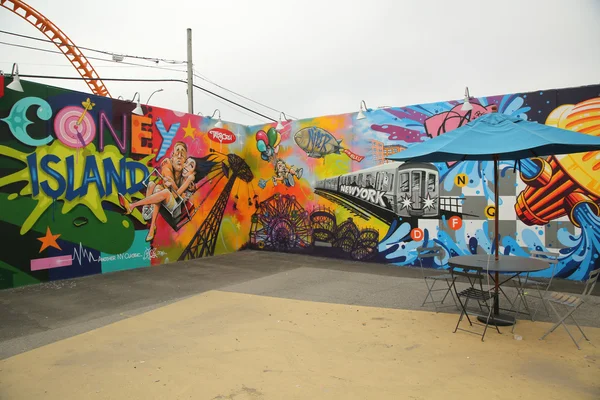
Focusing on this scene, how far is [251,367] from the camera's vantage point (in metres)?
3.49

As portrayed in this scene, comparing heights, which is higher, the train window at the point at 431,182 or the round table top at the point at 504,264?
the train window at the point at 431,182

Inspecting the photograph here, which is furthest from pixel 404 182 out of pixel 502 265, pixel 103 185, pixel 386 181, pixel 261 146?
pixel 103 185

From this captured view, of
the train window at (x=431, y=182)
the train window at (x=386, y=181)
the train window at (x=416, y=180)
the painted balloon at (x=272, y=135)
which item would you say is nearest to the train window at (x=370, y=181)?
the train window at (x=386, y=181)

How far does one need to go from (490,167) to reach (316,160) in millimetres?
4109

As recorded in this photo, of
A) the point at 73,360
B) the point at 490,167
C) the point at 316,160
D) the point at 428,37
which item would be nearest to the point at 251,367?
the point at 73,360

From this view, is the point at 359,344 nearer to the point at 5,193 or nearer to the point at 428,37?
the point at 5,193

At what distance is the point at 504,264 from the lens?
4535 millimetres

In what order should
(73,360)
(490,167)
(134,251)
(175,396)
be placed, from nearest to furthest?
(175,396), (73,360), (490,167), (134,251)

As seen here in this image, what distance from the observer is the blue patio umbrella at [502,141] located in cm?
405

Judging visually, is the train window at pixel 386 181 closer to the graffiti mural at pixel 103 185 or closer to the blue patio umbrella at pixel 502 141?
the blue patio umbrella at pixel 502 141

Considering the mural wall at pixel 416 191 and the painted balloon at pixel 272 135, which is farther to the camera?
the painted balloon at pixel 272 135

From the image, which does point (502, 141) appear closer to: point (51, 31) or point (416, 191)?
point (416, 191)

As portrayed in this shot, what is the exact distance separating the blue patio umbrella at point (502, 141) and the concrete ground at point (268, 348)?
1.58m

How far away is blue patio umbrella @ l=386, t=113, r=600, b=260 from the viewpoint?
405 cm
